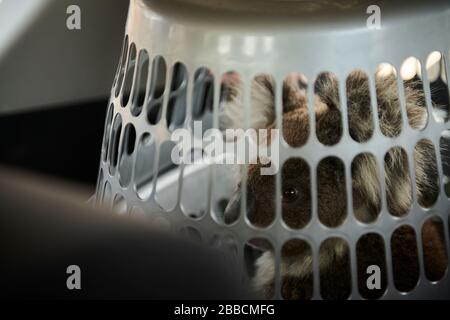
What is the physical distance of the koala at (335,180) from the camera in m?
0.82

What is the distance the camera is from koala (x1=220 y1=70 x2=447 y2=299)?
819 millimetres

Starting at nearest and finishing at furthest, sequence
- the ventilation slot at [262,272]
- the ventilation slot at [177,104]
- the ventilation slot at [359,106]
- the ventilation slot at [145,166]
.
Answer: the ventilation slot at [359,106]
the ventilation slot at [262,272]
the ventilation slot at [145,166]
the ventilation slot at [177,104]

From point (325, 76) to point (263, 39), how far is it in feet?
0.74

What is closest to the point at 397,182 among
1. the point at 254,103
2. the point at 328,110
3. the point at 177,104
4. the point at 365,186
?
the point at 365,186

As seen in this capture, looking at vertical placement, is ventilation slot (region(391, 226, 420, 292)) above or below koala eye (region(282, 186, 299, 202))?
below

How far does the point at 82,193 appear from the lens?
3.78ft

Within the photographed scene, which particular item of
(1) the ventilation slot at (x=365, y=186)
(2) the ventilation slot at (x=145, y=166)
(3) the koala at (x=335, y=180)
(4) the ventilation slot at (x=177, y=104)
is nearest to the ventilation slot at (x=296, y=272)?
(3) the koala at (x=335, y=180)

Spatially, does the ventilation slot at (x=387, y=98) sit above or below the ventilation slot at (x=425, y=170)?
above

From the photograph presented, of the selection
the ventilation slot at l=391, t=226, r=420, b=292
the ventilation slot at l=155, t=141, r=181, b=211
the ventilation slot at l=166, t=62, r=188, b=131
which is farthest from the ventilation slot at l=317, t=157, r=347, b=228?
the ventilation slot at l=166, t=62, r=188, b=131

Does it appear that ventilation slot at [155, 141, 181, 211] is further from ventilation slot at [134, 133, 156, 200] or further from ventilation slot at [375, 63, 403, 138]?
ventilation slot at [375, 63, 403, 138]

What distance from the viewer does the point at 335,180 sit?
2.78ft

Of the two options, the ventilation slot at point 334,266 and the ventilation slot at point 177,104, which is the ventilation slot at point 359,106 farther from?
the ventilation slot at point 177,104
